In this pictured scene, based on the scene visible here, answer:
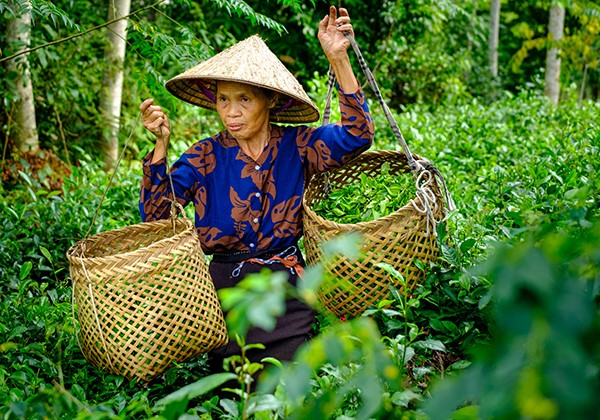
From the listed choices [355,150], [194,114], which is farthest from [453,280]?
[194,114]

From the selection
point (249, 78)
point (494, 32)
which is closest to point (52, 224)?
point (249, 78)

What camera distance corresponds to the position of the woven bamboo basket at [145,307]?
2199 mm

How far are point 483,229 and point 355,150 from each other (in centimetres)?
58

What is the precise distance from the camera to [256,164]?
2.74 meters

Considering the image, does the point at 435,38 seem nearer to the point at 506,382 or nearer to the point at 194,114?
the point at 194,114

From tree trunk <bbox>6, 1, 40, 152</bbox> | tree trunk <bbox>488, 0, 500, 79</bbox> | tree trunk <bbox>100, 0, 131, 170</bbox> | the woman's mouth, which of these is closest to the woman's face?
the woman's mouth

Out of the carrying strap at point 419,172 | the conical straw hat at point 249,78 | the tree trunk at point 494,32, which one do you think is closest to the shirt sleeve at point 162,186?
the conical straw hat at point 249,78

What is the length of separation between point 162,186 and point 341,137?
0.69m

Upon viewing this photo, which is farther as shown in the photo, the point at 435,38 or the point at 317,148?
the point at 435,38

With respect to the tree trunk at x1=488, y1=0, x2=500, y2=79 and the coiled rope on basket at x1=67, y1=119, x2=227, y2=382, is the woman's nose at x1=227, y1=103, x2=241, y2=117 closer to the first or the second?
the coiled rope on basket at x1=67, y1=119, x2=227, y2=382

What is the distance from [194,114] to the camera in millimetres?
7434

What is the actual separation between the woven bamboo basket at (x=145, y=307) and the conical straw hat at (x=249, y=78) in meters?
0.60

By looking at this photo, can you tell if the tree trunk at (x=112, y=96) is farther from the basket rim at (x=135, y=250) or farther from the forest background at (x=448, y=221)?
the basket rim at (x=135, y=250)

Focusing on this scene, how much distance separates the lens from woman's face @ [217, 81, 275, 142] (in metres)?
2.64
